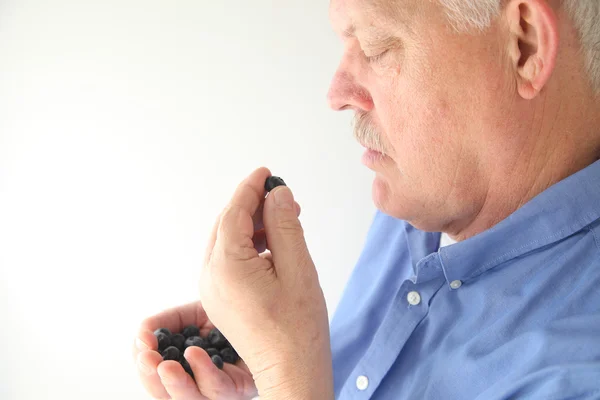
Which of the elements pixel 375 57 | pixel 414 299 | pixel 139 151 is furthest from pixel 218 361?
pixel 139 151

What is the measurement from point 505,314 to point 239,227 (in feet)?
1.38

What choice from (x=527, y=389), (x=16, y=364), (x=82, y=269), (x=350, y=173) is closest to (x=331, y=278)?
(x=350, y=173)

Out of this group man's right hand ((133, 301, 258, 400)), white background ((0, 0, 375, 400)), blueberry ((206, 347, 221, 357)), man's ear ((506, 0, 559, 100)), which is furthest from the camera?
white background ((0, 0, 375, 400))

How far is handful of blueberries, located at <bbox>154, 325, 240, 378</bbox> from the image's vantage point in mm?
1099

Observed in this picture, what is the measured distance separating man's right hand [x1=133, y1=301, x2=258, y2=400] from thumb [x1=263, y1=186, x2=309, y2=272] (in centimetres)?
21

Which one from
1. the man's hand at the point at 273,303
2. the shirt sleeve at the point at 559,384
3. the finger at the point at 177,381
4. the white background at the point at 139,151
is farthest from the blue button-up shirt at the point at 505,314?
the white background at the point at 139,151

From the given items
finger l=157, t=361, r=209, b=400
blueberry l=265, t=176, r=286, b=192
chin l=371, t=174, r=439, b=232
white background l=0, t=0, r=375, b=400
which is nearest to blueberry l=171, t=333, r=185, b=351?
finger l=157, t=361, r=209, b=400

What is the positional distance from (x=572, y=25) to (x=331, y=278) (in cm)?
130

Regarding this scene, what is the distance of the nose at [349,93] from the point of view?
3.58ft

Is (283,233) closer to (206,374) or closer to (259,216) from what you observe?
(259,216)

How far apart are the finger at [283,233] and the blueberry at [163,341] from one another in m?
0.29

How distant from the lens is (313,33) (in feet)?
6.46

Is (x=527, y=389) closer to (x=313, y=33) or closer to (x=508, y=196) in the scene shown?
(x=508, y=196)

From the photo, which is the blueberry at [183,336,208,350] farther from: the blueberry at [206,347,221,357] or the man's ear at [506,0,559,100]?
the man's ear at [506,0,559,100]
